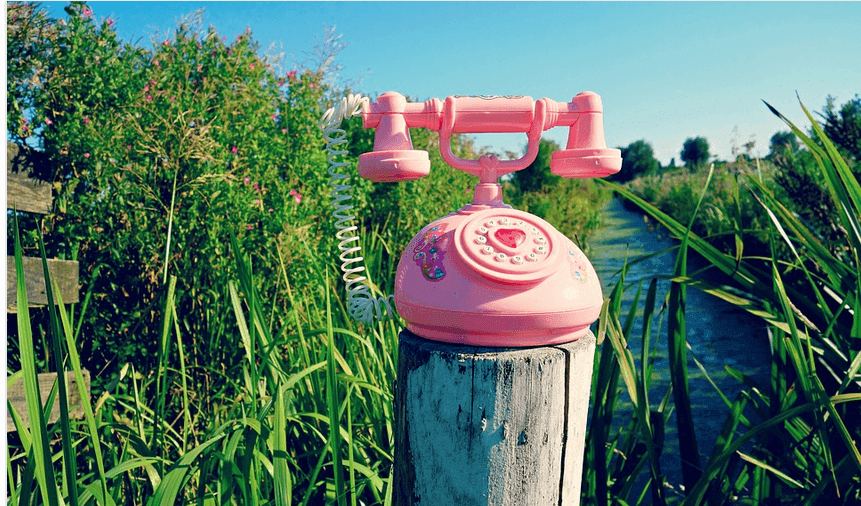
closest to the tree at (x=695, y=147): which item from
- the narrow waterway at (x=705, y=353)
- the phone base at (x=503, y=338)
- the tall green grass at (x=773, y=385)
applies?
the narrow waterway at (x=705, y=353)

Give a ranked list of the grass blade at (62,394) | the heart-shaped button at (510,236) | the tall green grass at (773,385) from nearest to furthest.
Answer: the grass blade at (62,394) → the heart-shaped button at (510,236) → the tall green grass at (773,385)

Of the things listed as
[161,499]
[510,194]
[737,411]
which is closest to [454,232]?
[161,499]

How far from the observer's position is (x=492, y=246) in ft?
3.68

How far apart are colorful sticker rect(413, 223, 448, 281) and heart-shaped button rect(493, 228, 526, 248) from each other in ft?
0.36

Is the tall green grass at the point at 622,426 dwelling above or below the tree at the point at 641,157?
below

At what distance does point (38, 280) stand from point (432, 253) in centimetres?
185

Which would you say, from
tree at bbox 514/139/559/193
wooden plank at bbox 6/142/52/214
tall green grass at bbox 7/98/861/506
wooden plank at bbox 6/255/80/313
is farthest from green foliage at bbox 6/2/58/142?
tree at bbox 514/139/559/193

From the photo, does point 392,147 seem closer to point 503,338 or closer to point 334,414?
point 503,338

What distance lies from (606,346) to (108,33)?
2.58m

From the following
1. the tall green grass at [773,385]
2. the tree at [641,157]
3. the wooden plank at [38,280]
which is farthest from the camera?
the tree at [641,157]

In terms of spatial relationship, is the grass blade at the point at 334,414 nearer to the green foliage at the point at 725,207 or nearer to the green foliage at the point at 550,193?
the green foliage at the point at 725,207

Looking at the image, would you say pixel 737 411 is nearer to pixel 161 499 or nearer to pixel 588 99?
pixel 588 99

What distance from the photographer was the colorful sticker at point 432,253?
1118mm

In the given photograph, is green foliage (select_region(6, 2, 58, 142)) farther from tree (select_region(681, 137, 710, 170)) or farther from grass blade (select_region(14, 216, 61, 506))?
tree (select_region(681, 137, 710, 170))
